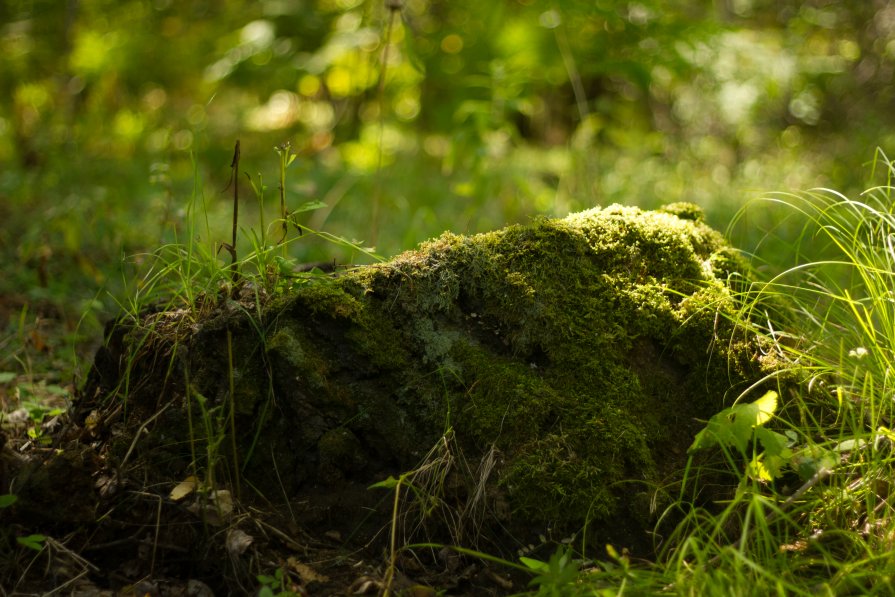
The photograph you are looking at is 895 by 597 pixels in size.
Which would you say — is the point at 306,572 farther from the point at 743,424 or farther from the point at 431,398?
the point at 743,424

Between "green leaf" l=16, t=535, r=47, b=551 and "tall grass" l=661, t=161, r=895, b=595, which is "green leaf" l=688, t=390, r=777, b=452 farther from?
"green leaf" l=16, t=535, r=47, b=551

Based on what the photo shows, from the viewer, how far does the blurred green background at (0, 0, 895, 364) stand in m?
4.85

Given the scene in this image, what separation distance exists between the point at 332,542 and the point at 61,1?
8.03m

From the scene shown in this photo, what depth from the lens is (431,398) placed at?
2113 mm

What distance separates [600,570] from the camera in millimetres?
1837

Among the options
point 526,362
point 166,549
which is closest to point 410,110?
point 526,362

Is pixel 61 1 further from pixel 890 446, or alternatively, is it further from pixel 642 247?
pixel 890 446

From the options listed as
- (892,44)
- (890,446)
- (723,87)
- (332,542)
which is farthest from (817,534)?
(892,44)

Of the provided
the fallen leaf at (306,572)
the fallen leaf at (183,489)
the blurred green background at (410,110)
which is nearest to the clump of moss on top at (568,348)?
the fallen leaf at (306,572)

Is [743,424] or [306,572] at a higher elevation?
[743,424]

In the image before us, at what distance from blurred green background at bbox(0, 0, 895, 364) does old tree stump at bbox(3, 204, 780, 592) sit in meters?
1.76

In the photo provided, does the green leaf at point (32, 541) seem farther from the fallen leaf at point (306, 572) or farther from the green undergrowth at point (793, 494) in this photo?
the green undergrowth at point (793, 494)

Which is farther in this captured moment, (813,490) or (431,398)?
(431,398)

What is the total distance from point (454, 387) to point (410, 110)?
7.10 m
